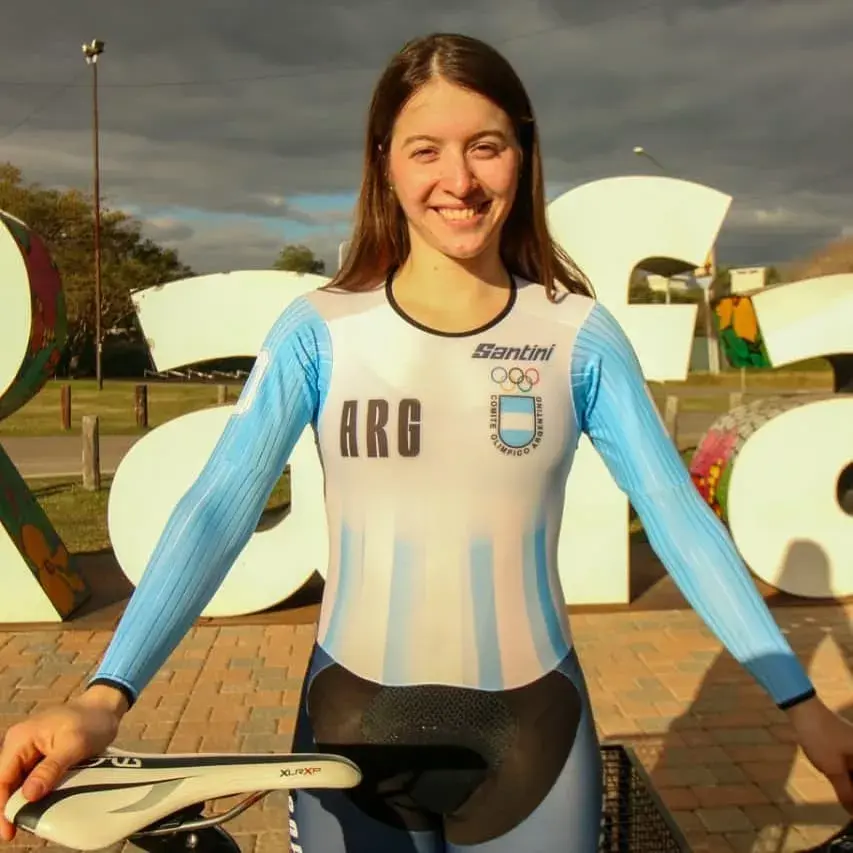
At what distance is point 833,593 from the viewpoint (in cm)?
639

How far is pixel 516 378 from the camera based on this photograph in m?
1.62

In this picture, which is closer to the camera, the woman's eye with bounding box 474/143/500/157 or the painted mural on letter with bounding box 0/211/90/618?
the woman's eye with bounding box 474/143/500/157

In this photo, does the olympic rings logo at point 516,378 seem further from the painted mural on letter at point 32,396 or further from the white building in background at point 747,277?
the white building in background at point 747,277

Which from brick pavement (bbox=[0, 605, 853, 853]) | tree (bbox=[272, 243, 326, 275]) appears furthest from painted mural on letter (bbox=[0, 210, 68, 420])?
tree (bbox=[272, 243, 326, 275])

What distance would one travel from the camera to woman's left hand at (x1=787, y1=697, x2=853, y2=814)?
1.37 meters

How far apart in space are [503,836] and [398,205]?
1090mm

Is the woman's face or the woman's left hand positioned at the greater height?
the woman's face

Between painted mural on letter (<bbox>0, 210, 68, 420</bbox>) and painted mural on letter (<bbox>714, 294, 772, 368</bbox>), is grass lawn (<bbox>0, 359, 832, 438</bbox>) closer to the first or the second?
painted mural on letter (<bbox>714, 294, 772, 368</bbox>)

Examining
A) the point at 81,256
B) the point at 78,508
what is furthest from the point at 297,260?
the point at 78,508

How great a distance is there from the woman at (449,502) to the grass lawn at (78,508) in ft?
22.4

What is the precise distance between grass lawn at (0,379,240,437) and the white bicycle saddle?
12867mm

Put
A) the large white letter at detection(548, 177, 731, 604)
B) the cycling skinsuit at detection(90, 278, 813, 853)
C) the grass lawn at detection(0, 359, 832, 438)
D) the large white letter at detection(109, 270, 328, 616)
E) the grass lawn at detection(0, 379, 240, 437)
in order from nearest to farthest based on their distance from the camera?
the cycling skinsuit at detection(90, 278, 813, 853)
the large white letter at detection(109, 270, 328, 616)
the large white letter at detection(548, 177, 731, 604)
the grass lawn at detection(0, 379, 240, 437)
the grass lawn at detection(0, 359, 832, 438)

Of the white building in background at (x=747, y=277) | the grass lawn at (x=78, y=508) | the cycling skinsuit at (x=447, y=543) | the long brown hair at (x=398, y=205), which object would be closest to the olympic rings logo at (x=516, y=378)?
the cycling skinsuit at (x=447, y=543)

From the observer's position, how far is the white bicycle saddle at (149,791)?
1.08 metres
